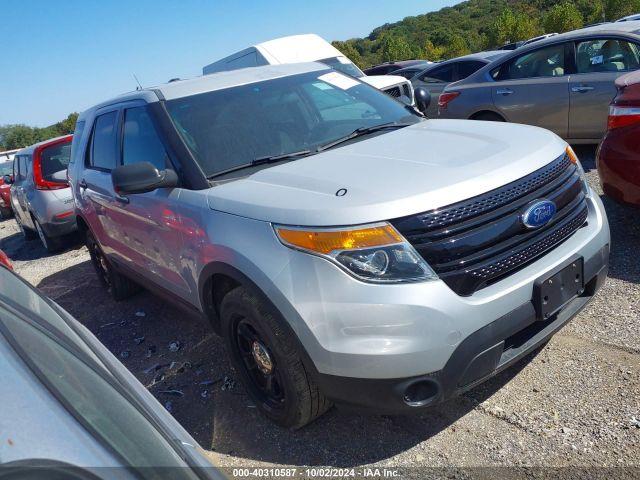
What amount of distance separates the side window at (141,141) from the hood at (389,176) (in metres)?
0.67

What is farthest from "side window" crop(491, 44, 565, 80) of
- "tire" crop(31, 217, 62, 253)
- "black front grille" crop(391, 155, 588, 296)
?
"tire" crop(31, 217, 62, 253)

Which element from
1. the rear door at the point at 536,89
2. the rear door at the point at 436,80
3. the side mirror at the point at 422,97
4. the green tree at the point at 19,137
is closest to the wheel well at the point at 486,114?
the rear door at the point at 536,89

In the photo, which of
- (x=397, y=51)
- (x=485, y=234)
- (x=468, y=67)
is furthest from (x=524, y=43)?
(x=397, y=51)

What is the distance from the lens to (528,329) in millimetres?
2477

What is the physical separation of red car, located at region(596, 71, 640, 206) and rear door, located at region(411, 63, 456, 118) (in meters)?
6.56

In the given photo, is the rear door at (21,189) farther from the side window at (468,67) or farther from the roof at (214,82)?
the side window at (468,67)

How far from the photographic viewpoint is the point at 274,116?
3.46 meters

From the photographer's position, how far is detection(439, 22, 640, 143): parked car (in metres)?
6.12

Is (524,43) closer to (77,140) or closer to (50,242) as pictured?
(77,140)

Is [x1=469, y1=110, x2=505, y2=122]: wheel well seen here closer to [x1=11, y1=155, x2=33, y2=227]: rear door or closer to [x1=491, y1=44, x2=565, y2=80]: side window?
[x1=491, y1=44, x2=565, y2=80]: side window

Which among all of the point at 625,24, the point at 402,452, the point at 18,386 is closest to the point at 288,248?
the point at 402,452

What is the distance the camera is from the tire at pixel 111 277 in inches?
200

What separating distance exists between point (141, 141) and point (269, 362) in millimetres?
1835

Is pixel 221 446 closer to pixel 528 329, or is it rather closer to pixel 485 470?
pixel 485 470
